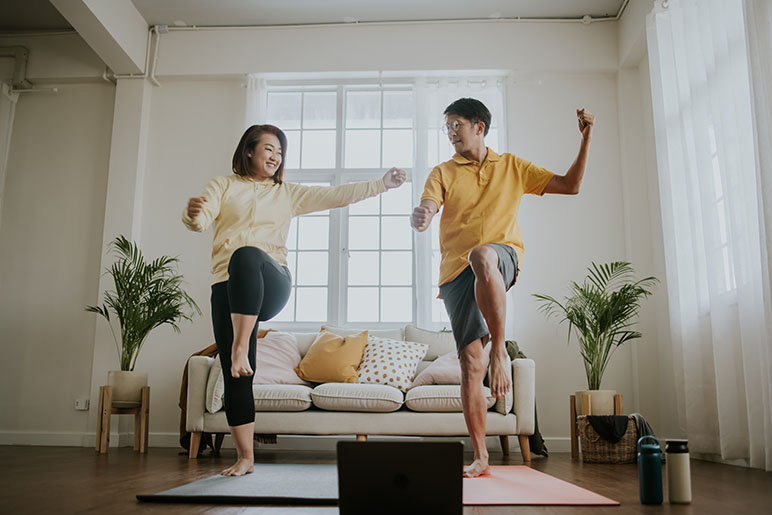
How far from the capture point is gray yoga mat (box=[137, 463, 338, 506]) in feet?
7.00

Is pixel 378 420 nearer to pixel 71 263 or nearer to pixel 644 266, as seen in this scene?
pixel 644 266

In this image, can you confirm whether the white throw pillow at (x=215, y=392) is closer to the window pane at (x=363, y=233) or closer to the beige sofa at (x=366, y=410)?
the beige sofa at (x=366, y=410)

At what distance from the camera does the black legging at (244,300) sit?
2.57m

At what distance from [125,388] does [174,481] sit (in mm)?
2107

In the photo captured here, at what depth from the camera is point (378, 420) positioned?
13.4ft

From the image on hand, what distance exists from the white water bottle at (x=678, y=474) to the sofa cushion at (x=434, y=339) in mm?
2706

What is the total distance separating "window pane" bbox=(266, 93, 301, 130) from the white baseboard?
8.77 feet

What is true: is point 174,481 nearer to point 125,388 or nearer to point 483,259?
point 483,259

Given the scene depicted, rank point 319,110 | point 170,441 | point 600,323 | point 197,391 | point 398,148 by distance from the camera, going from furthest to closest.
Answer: point 319,110, point 398,148, point 170,441, point 600,323, point 197,391

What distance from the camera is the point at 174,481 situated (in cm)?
282

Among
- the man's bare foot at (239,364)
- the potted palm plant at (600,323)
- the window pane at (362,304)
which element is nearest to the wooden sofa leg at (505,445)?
the potted palm plant at (600,323)

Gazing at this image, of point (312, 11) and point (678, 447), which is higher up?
point (312, 11)

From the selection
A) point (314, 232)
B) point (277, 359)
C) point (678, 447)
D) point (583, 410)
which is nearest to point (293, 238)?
point (314, 232)

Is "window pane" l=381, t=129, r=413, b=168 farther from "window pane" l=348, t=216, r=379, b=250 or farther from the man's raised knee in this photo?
the man's raised knee
